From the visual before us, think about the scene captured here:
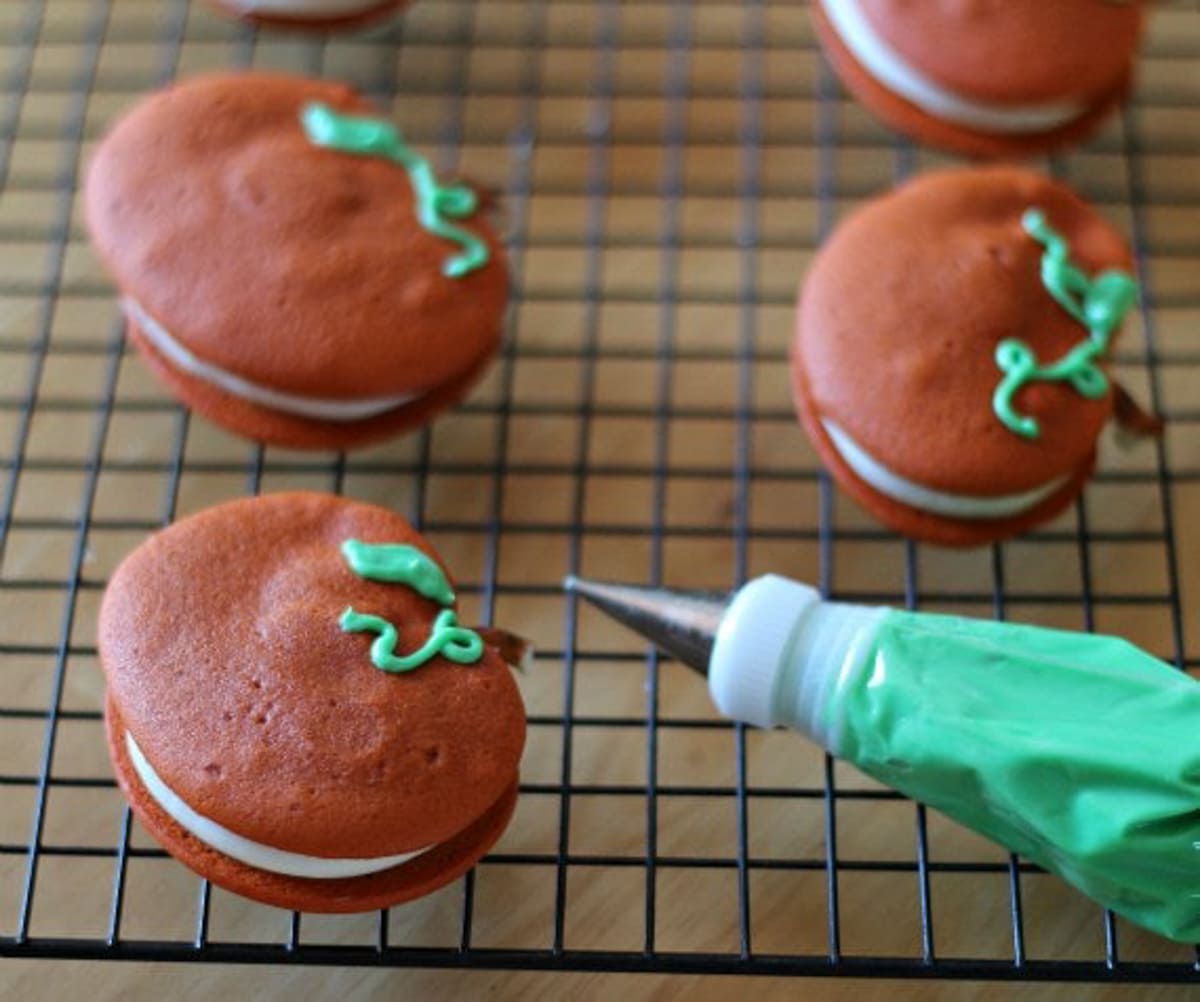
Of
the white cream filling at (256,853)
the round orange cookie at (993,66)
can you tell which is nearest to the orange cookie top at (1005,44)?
the round orange cookie at (993,66)

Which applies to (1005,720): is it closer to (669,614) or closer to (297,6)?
(669,614)

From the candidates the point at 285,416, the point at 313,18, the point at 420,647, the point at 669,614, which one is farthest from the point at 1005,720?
the point at 313,18

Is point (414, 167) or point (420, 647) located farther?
point (414, 167)

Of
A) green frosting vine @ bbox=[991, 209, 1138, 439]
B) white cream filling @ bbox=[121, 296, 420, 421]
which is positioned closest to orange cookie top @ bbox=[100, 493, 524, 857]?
white cream filling @ bbox=[121, 296, 420, 421]

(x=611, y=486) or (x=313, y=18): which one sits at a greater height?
(x=313, y=18)

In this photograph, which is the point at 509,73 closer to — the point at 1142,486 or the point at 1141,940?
the point at 1142,486

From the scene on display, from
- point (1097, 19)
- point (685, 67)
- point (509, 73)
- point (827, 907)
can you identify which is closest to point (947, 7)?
point (1097, 19)
